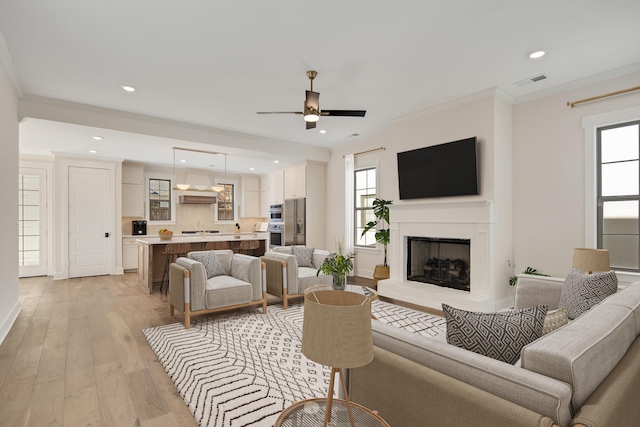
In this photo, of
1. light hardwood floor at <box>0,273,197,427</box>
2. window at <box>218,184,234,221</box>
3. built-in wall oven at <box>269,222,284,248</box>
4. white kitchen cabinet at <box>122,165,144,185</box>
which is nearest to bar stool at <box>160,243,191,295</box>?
light hardwood floor at <box>0,273,197,427</box>

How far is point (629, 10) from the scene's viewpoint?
247 centimetres

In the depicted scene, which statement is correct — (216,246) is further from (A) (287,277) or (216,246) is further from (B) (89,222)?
(B) (89,222)

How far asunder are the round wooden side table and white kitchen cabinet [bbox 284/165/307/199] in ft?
19.1

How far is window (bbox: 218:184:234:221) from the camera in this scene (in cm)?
931

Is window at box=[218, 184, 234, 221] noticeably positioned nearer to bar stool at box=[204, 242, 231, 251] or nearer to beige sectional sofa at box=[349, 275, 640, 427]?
bar stool at box=[204, 242, 231, 251]

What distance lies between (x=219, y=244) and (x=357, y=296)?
207 inches

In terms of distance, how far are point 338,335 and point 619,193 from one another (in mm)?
4148

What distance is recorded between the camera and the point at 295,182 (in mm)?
7379

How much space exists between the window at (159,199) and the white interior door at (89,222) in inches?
44.6

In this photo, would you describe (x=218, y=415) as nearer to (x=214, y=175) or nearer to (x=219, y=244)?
(x=219, y=244)

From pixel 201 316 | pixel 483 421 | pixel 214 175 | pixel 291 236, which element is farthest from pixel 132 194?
pixel 483 421

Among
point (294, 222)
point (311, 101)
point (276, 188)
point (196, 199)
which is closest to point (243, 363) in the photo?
point (311, 101)

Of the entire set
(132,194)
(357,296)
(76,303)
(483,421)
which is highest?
(132,194)

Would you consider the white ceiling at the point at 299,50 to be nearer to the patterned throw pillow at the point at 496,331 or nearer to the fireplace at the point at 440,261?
the fireplace at the point at 440,261
